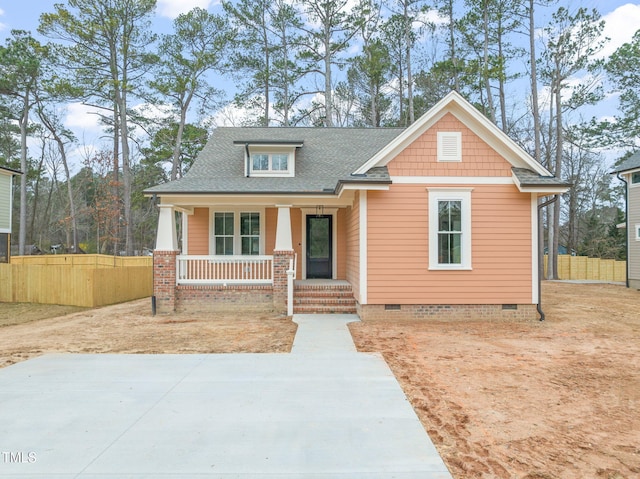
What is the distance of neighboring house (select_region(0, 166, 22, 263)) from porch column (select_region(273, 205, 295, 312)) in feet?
48.2

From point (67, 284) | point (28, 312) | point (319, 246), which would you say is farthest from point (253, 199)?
point (28, 312)

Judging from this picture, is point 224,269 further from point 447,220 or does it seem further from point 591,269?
point 591,269

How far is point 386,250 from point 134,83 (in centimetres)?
2007

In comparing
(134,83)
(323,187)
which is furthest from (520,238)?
(134,83)

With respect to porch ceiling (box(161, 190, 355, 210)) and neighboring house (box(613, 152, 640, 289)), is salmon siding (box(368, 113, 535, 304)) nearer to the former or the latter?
porch ceiling (box(161, 190, 355, 210))

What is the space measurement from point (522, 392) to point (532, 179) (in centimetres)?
602

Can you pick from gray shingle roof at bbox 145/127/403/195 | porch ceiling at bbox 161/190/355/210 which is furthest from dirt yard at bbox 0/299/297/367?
gray shingle roof at bbox 145/127/403/195

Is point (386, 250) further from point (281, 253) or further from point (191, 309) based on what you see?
point (191, 309)

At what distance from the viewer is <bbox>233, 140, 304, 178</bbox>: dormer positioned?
1258 centimetres

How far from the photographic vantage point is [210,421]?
389 cm

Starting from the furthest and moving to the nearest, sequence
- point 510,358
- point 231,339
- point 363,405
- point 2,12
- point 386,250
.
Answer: point 2,12, point 386,250, point 231,339, point 510,358, point 363,405

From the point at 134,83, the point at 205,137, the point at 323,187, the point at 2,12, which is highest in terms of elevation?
the point at 2,12

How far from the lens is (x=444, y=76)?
2534 centimetres

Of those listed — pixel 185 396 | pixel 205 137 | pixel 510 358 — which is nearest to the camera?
pixel 185 396
